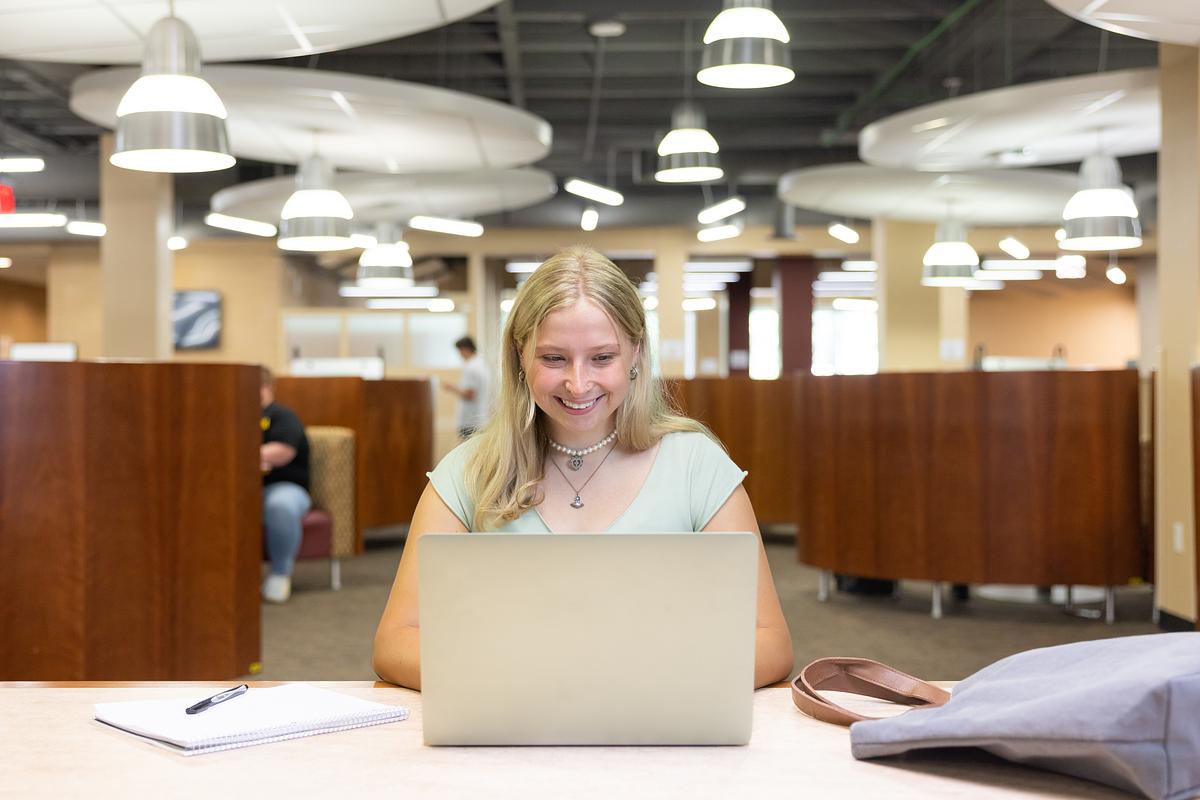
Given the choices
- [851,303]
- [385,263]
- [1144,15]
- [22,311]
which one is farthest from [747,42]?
[851,303]

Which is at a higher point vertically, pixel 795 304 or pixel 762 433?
pixel 795 304

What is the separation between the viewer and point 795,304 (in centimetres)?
1702

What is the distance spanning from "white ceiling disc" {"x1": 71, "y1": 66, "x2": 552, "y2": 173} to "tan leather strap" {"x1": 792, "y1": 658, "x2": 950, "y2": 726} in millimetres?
6243

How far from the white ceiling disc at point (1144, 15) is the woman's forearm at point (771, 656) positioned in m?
4.18

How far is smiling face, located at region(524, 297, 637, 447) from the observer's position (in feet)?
6.15

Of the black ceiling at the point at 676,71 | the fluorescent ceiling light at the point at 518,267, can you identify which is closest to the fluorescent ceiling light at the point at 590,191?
the black ceiling at the point at 676,71

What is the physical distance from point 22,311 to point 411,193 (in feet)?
39.6

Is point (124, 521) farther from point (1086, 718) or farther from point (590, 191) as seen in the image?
point (590, 191)

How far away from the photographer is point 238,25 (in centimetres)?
631

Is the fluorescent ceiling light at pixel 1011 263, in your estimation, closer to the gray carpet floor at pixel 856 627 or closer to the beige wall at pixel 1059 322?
the beige wall at pixel 1059 322

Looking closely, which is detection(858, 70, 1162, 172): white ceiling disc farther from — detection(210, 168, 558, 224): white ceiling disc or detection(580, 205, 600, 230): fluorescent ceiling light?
detection(580, 205, 600, 230): fluorescent ceiling light

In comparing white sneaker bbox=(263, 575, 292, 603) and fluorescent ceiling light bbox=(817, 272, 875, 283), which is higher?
fluorescent ceiling light bbox=(817, 272, 875, 283)

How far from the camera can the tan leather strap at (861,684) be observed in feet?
4.89

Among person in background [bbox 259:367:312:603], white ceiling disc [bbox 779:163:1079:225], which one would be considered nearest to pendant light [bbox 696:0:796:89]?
person in background [bbox 259:367:312:603]
